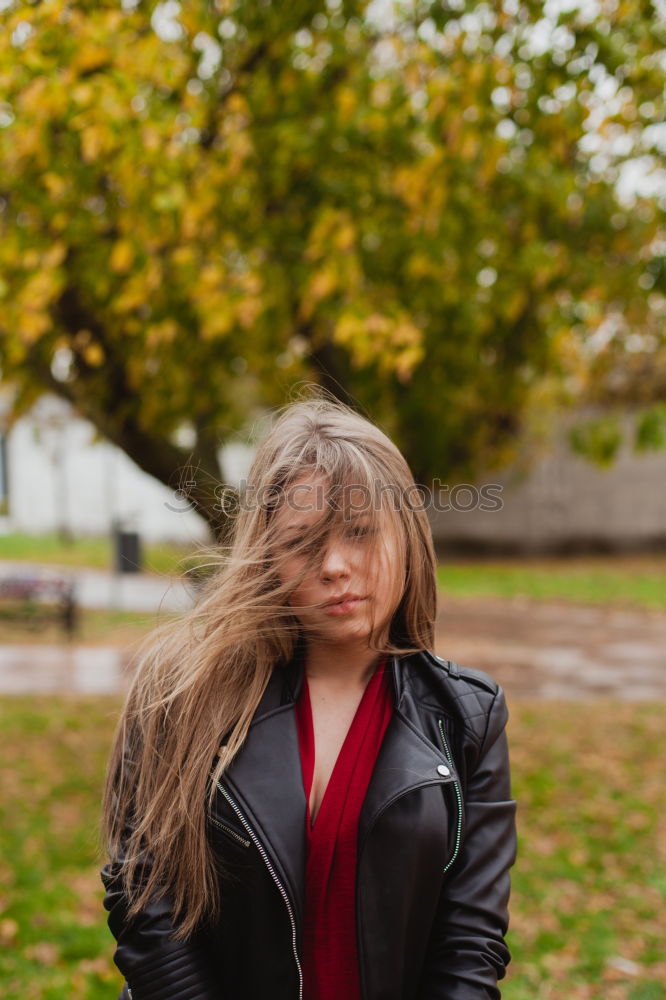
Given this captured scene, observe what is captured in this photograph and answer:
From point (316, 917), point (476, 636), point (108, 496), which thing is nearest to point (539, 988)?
point (316, 917)

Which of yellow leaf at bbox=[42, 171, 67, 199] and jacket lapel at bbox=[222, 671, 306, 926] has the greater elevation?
yellow leaf at bbox=[42, 171, 67, 199]

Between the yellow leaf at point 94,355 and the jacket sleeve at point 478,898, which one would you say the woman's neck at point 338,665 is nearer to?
the jacket sleeve at point 478,898

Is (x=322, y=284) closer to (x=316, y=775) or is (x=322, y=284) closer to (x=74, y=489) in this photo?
(x=316, y=775)

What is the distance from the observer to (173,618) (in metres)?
1.95

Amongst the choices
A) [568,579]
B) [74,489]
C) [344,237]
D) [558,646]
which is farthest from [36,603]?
[74,489]

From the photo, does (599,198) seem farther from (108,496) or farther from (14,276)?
(108,496)

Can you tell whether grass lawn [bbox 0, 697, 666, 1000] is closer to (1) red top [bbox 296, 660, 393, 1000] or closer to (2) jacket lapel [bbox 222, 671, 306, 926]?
(2) jacket lapel [bbox 222, 671, 306, 926]

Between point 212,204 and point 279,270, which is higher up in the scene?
point 212,204

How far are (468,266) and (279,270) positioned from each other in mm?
1071

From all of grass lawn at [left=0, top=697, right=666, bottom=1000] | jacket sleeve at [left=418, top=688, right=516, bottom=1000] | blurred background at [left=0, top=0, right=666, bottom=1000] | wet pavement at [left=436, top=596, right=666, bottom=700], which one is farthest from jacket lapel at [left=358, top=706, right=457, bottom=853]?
wet pavement at [left=436, top=596, right=666, bottom=700]

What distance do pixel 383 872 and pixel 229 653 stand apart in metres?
0.48

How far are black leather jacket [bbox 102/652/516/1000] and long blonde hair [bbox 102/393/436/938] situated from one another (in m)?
0.04

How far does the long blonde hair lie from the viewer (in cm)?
A: 157

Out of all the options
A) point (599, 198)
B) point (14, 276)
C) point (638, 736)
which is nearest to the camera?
point (14, 276)
